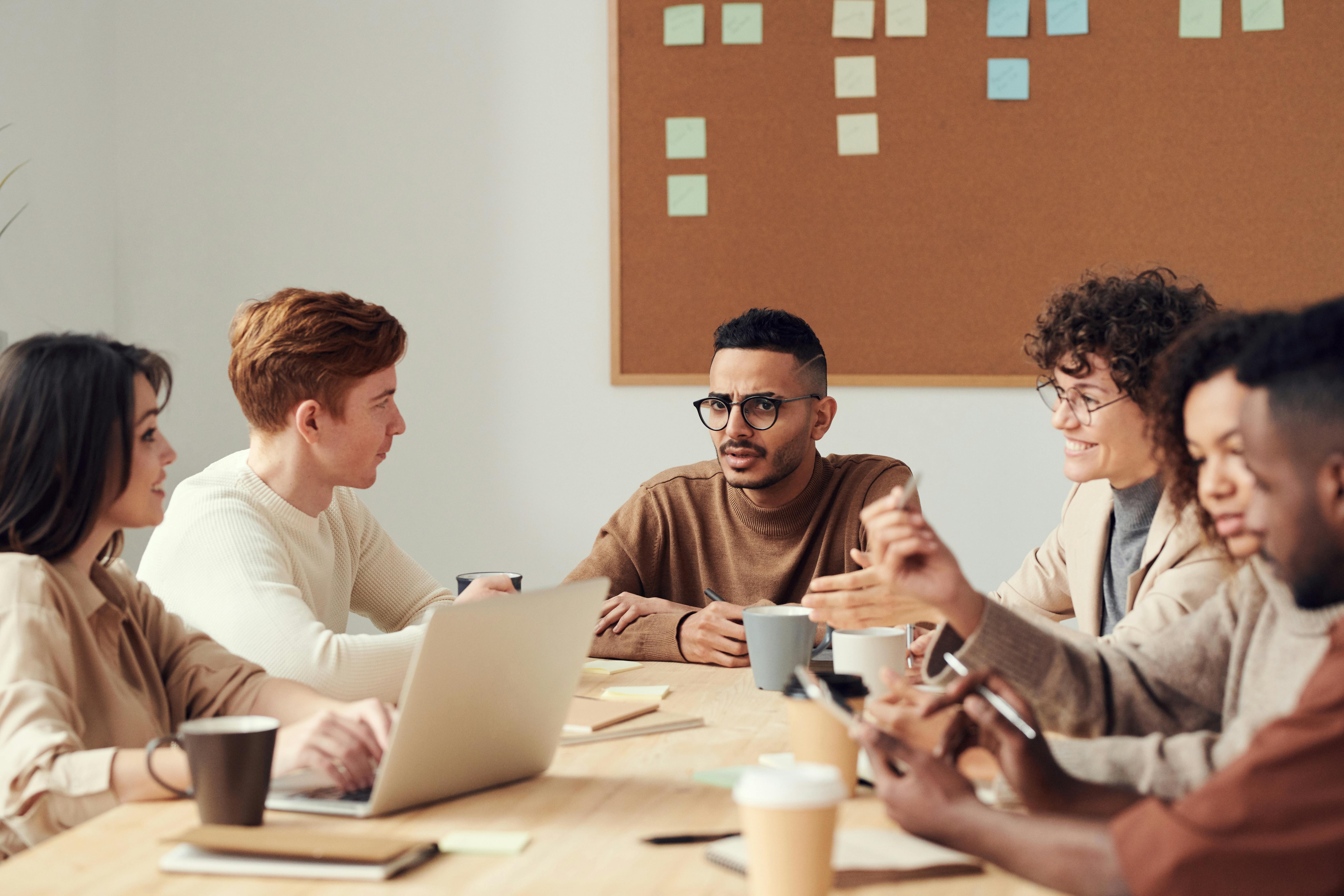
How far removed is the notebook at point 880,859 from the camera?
87 cm

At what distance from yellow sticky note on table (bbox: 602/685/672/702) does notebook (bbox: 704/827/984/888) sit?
0.60m

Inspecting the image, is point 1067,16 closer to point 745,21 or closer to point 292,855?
point 745,21

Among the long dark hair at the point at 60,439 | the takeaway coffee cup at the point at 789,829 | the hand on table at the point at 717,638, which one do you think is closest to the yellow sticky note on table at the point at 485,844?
the takeaway coffee cup at the point at 789,829

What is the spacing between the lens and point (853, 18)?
3.02 metres

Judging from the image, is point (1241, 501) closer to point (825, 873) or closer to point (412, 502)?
point (825, 873)

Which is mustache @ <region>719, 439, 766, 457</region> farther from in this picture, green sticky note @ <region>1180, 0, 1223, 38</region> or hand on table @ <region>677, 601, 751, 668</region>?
green sticky note @ <region>1180, 0, 1223, 38</region>

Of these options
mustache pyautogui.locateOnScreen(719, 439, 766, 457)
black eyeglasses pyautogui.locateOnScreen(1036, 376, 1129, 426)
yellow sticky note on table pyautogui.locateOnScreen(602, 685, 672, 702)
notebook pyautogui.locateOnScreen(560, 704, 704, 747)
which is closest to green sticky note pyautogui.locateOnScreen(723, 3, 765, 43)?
mustache pyautogui.locateOnScreen(719, 439, 766, 457)

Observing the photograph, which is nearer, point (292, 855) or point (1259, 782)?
point (1259, 782)

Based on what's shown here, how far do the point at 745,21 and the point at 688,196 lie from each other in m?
0.48

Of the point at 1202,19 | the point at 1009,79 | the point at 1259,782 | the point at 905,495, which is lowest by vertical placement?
the point at 1259,782

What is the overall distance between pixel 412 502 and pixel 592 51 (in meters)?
1.37

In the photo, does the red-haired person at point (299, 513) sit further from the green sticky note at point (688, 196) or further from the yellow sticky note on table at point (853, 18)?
the yellow sticky note on table at point (853, 18)

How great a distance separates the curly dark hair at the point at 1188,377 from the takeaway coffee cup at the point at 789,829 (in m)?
0.53

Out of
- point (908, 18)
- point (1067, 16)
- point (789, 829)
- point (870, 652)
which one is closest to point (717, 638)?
point (870, 652)
